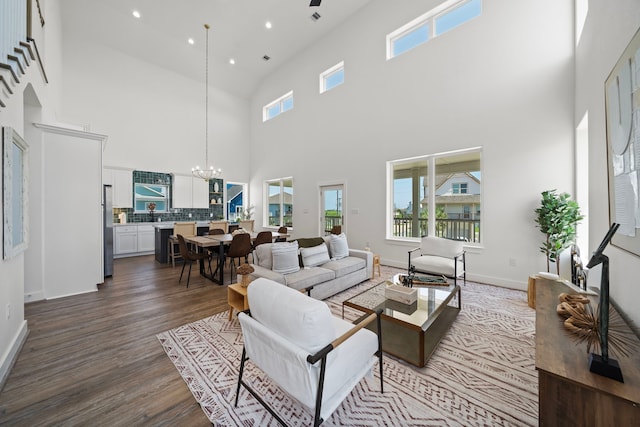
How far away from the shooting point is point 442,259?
3926 mm

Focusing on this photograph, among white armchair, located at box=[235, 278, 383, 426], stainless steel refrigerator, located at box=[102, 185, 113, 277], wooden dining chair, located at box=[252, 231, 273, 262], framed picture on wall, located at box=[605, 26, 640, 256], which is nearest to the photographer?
white armchair, located at box=[235, 278, 383, 426]

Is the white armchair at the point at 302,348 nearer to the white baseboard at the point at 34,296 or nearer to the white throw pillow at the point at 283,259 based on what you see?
the white throw pillow at the point at 283,259

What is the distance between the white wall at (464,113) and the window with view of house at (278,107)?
3.37ft

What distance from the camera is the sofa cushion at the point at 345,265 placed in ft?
11.8

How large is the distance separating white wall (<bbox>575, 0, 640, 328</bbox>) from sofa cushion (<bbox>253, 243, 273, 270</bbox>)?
10.5ft

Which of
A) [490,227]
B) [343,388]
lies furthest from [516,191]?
[343,388]

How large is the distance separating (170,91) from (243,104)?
2552 mm

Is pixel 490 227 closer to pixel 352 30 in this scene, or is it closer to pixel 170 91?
pixel 352 30

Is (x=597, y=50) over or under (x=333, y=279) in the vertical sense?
over

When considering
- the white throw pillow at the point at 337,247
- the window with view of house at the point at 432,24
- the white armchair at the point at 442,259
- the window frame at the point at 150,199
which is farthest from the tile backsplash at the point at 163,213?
the white armchair at the point at 442,259

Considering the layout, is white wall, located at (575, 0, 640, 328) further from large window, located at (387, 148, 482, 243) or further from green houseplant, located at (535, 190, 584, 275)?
large window, located at (387, 148, 482, 243)

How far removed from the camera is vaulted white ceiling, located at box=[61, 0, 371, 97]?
5.45 metres

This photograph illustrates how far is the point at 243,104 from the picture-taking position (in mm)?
9414

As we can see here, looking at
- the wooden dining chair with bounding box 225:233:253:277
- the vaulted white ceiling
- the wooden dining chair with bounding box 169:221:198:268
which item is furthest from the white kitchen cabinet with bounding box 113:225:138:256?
the vaulted white ceiling
